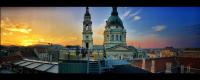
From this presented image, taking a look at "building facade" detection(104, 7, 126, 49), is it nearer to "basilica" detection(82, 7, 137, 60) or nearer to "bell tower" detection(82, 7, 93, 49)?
"basilica" detection(82, 7, 137, 60)

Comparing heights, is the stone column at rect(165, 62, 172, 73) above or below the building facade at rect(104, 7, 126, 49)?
below

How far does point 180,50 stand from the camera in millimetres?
4328

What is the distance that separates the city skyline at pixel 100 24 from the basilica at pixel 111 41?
0.04 m

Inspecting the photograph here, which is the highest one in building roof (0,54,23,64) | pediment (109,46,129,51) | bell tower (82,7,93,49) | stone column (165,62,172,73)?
bell tower (82,7,93,49)

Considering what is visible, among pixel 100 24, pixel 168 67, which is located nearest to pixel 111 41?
pixel 100 24

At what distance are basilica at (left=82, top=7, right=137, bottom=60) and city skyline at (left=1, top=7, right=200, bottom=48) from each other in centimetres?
Result: 4

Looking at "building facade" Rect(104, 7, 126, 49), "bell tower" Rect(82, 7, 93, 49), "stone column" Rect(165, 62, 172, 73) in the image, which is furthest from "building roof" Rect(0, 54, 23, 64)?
"stone column" Rect(165, 62, 172, 73)

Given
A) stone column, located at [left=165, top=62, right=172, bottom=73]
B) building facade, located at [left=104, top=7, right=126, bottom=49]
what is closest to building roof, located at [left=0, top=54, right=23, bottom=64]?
building facade, located at [left=104, top=7, right=126, bottom=49]

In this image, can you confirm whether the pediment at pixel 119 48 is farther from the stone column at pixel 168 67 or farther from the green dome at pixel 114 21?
the stone column at pixel 168 67

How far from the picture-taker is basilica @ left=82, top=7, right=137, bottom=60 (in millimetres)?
4297

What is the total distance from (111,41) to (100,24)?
199 millimetres

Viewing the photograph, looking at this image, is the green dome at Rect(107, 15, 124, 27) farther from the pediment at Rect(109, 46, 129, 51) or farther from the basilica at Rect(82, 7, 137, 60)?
the pediment at Rect(109, 46, 129, 51)

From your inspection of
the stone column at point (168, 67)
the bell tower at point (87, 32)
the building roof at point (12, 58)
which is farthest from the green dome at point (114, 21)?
the building roof at point (12, 58)
